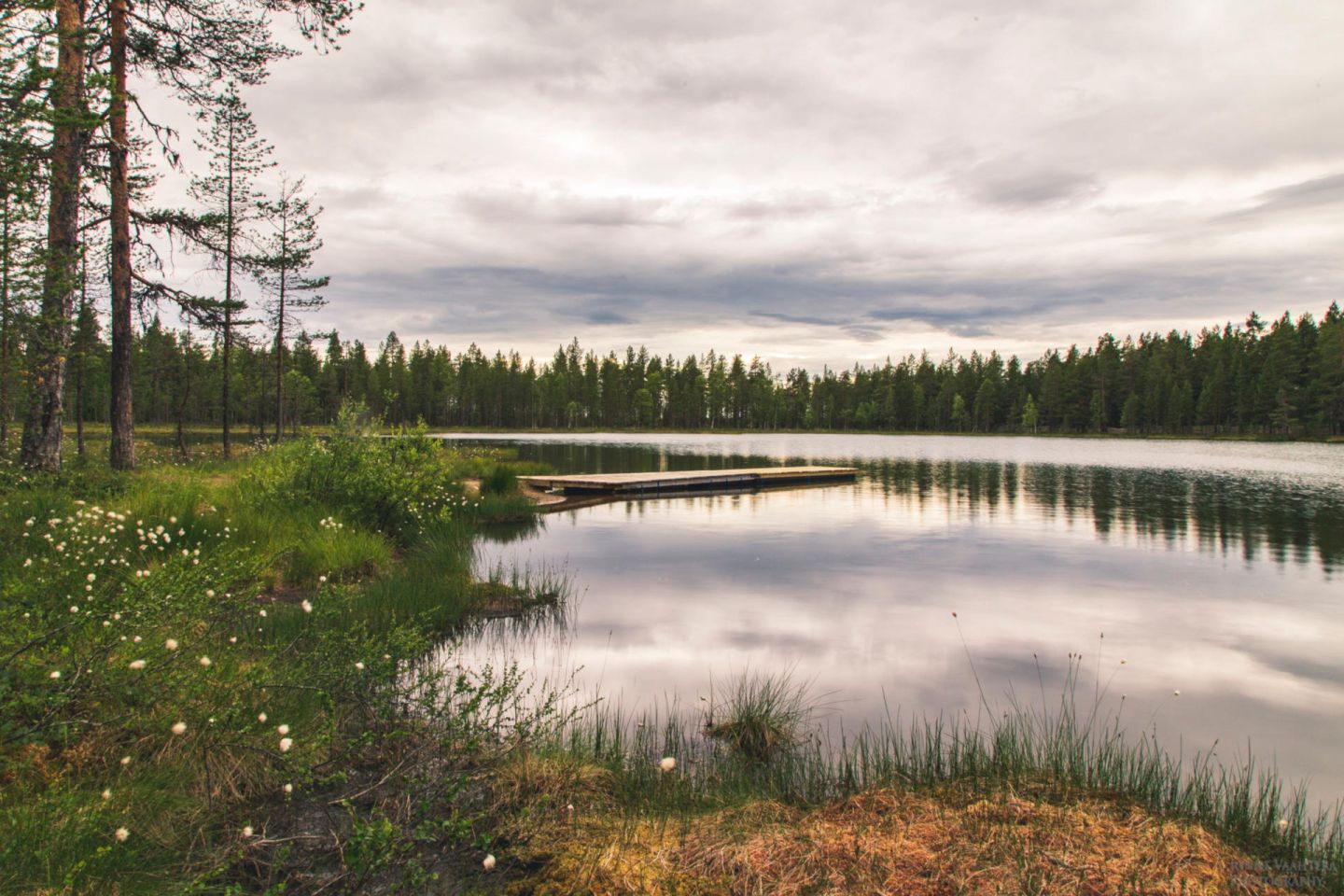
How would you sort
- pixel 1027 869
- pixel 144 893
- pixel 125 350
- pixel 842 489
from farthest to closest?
1. pixel 842 489
2. pixel 125 350
3. pixel 1027 869
4. pixel 144 893

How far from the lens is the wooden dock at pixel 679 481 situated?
2795 cm

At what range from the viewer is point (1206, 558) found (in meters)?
16.5

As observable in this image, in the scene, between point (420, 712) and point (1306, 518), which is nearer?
point (420, 712)

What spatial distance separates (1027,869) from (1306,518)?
85.3 feet

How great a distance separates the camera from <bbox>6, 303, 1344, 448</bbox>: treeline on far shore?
84.3 metres

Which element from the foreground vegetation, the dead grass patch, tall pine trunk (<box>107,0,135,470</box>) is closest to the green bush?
tall pine trunk (<box>107,0,135,470</box>)

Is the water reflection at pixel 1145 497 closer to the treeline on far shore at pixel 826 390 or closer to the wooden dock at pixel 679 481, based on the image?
the wooden dock at pixel 679 481

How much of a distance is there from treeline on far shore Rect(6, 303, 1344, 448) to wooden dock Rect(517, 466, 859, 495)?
43.3m

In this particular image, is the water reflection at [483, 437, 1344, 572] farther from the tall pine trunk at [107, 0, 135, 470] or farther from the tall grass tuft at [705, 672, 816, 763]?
A: the tall pine trunk at [107, 0, 135, 470]

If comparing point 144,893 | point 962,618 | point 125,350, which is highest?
point 125,350

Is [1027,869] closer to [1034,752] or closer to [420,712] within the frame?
[1034,752]

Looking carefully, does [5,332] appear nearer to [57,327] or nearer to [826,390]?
[57,327]

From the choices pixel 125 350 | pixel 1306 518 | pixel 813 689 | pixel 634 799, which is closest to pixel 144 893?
pixel 634 799

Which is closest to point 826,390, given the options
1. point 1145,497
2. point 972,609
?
point 1145,497
